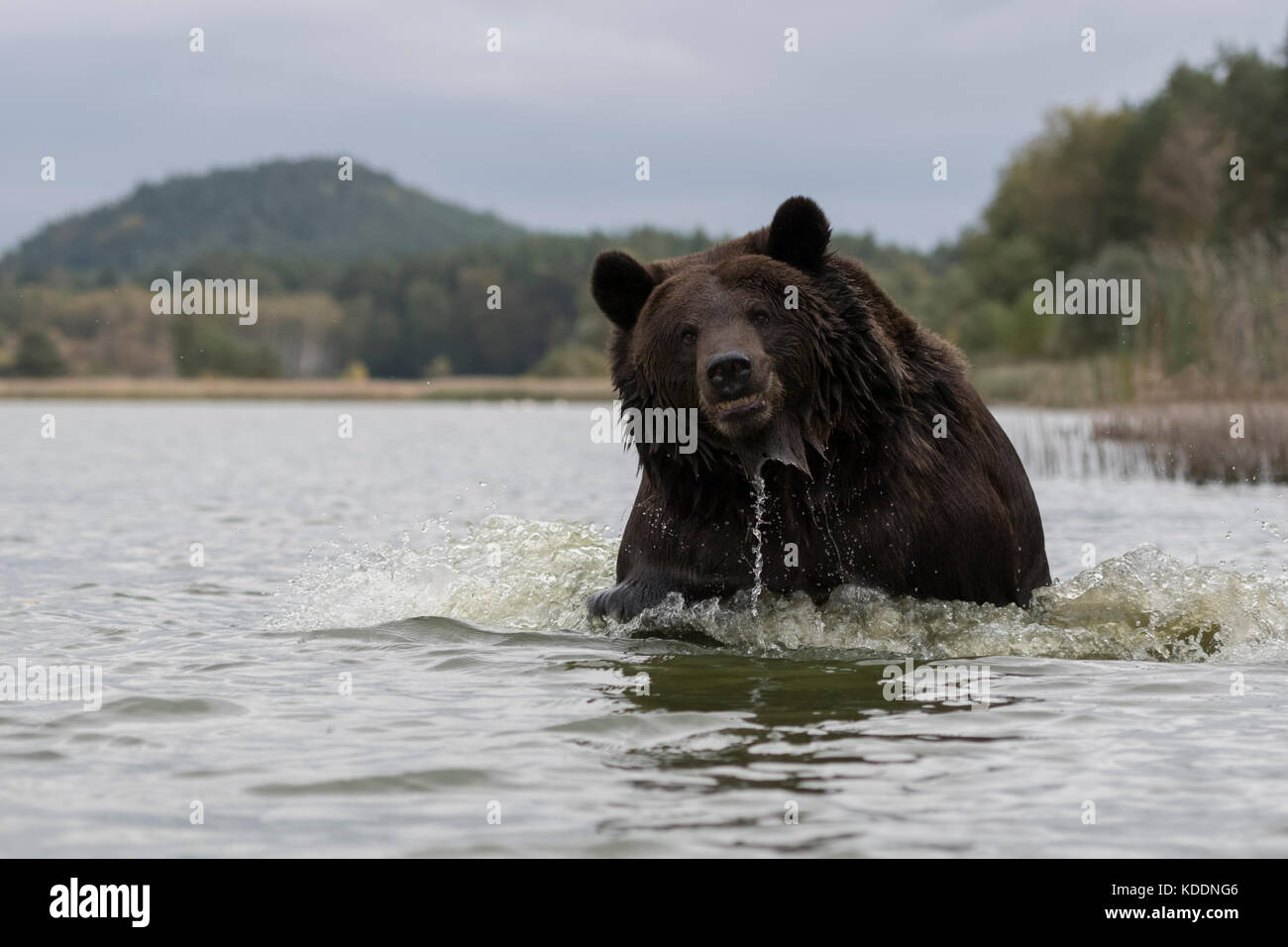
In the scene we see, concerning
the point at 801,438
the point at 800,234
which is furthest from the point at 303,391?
the point at 801,438

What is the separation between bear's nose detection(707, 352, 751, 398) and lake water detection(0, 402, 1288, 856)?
1400mm

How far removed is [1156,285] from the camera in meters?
27.7

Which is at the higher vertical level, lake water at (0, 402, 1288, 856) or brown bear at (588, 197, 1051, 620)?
brown bear at (588, 197, 1051, 620)

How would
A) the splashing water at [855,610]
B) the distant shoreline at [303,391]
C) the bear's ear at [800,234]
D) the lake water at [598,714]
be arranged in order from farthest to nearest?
the distant shoreline at [303,391]
the splashing water at [855,610]
the bear's ear at [800,234]
the lake water at [598,714]

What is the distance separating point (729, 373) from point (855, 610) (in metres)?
1.57

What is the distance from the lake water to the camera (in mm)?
4715

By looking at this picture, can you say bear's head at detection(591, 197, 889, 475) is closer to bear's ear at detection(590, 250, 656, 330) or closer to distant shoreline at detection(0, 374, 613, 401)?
bear's ear at detection(590, 250, 656, 330)

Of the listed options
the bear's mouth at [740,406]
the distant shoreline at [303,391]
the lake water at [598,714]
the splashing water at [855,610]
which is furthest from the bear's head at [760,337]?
the distant shoreline at [303,391]

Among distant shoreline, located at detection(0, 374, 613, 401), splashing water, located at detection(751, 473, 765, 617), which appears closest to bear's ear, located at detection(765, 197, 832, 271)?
splashing water, located at detection(751, 473, 765, 617)

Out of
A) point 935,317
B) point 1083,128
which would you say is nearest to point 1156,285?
point 1083,128

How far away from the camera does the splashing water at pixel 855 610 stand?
7.78 metres

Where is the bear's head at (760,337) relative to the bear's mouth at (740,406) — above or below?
above

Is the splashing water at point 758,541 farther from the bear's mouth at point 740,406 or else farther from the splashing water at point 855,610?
the bear's mouth at point 740,406

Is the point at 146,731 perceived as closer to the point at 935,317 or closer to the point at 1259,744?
the point at 1259,744
